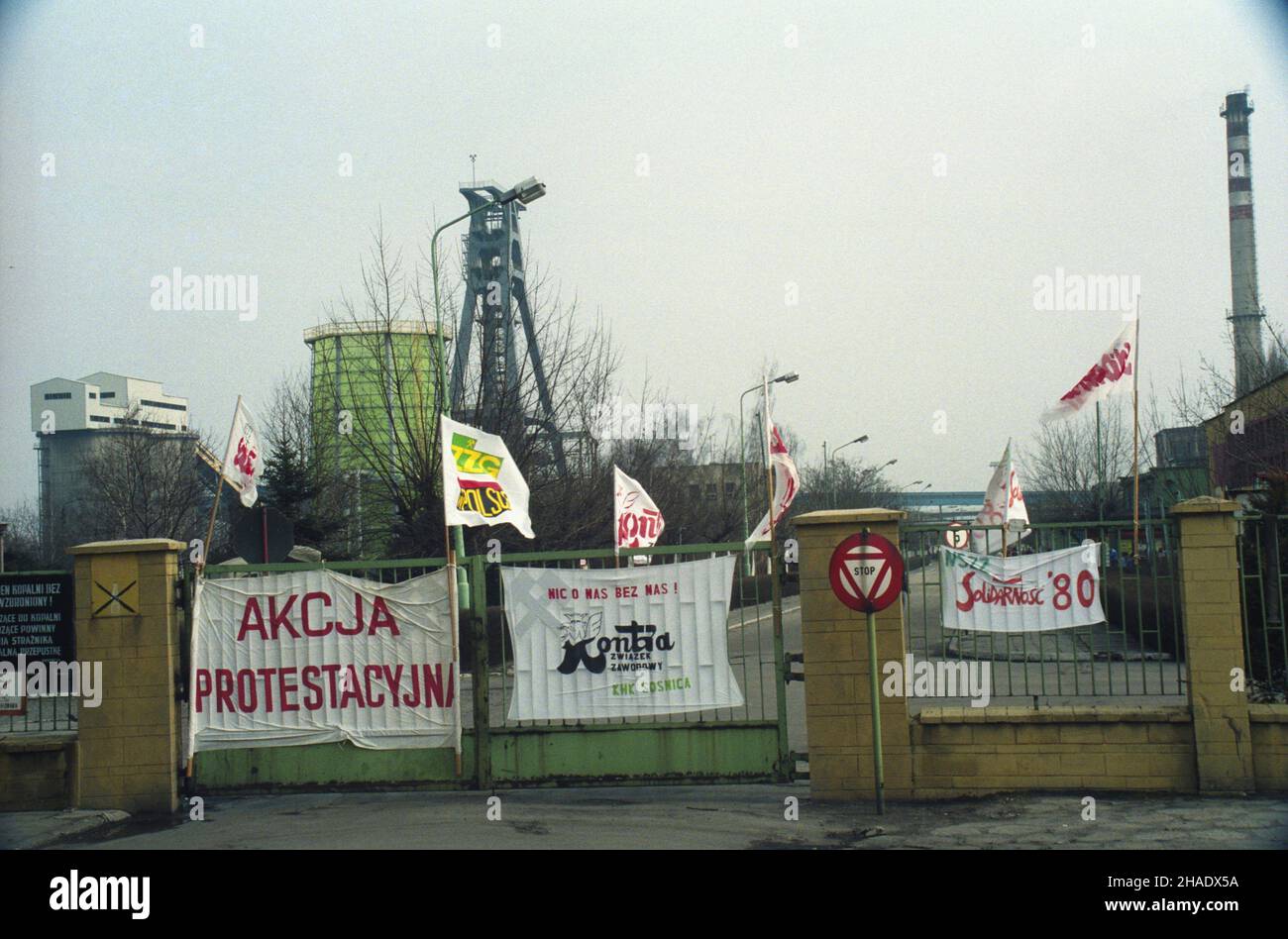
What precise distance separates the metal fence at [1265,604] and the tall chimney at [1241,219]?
146 feet

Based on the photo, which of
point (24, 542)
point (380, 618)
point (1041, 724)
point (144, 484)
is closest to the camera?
point (1041, 724)

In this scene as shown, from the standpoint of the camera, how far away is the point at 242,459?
10719 mm

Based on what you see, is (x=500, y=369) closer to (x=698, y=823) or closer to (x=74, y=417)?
(x=698, y=823)

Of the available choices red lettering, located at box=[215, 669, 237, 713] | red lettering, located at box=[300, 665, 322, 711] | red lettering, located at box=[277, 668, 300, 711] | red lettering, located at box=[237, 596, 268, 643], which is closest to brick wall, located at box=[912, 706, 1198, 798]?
red lettering, located at box=[300, 665, 322, 711]

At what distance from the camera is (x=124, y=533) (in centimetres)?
3547

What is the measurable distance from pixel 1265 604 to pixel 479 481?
22.0 ft

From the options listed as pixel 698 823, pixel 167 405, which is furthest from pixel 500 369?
pixel 167 405

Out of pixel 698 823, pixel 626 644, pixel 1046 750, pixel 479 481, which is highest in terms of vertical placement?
pixel 479 481

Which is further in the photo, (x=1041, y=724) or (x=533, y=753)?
(x=533, y=753)

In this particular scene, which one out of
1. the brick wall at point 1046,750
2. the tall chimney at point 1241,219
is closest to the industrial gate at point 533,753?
the brick wall at point 1046,750
